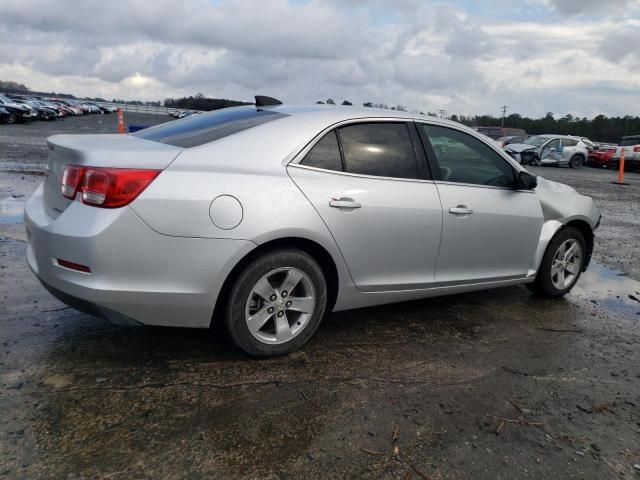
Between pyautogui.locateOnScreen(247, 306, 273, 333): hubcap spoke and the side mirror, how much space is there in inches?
94.7

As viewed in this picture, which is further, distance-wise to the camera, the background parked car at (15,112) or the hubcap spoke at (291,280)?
the background parked car at (15,112)

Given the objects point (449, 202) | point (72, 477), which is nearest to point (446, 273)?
point (449, 202)

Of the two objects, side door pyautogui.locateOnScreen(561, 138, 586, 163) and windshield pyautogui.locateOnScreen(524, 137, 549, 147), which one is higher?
windshield pyautogui.locateOnScreen(524, 137, 549, 147)

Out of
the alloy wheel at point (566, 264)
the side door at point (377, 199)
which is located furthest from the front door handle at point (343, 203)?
the alloy wheel at point (566, 264)

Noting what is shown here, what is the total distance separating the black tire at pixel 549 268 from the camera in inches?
188

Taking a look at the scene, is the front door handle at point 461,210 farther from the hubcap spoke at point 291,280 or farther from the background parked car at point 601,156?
the background parked car at point 601,156

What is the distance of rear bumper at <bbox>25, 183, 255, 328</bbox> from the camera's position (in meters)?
2.79

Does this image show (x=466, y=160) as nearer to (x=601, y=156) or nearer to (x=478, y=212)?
(x=478, y=212)

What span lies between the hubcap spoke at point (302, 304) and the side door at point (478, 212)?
109cm

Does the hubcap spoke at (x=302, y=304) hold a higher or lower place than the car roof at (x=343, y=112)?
lower

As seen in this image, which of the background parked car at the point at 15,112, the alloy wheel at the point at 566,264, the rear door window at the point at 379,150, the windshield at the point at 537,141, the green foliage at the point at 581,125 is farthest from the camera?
the green foliage at the point at 581,125

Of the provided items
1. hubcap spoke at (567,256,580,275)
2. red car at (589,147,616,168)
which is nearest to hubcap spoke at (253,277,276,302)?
hubcap spoke at (567,256,580,275)

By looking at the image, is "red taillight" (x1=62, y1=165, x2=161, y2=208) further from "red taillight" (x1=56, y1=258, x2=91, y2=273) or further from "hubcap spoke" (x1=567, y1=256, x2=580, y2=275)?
"hubcap spoke" (x1=567, y1=256, x2=580, y2=275)

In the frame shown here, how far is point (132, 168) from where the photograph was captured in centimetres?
286
